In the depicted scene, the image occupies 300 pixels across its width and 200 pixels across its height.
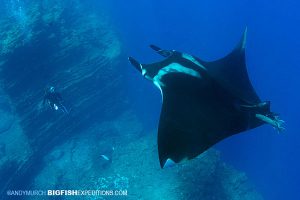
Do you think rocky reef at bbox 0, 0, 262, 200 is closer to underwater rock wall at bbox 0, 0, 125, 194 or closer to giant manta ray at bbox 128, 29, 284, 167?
underwater rock wall at bbox 0, 0, 125, 194

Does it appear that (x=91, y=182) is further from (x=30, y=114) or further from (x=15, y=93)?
(x=15, y=93)

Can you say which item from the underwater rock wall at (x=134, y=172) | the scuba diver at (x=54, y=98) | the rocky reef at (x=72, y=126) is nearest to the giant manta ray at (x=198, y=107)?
the scuba diver at (x=54, y=98)

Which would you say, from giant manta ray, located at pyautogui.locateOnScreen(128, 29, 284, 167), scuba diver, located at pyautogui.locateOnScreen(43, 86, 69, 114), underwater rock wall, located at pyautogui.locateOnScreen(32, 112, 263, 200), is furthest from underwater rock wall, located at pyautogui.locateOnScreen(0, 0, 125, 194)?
giant manta ray, located at pyautogui.locateOnScreen(128, 29, 284, 167)

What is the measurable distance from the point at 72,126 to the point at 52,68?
9.69ft

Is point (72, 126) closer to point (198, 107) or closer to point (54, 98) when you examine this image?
point (54, 98)

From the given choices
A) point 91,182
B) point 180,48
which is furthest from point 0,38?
point 180,48

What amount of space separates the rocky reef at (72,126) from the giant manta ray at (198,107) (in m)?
5.85

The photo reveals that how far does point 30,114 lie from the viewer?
11.8 m

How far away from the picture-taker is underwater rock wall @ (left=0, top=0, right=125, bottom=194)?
11320 millimetres

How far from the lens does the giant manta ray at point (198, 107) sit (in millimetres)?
3141

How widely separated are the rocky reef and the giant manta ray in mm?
5850

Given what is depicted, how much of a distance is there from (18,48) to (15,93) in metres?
1.73

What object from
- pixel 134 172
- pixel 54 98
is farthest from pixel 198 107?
pixel 134 172

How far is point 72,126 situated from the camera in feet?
44.8
